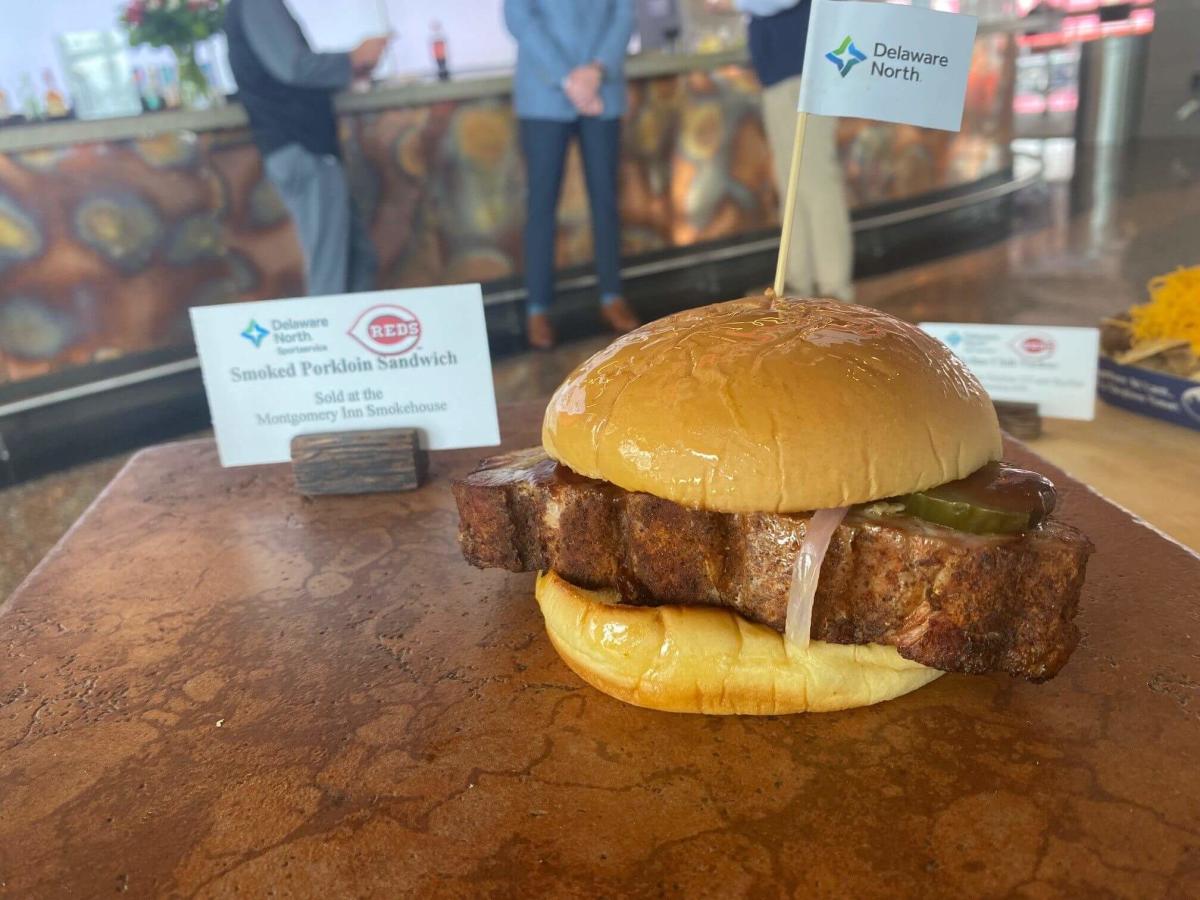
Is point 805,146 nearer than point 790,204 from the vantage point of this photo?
No

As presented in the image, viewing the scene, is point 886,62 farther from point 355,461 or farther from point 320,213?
point 320,213

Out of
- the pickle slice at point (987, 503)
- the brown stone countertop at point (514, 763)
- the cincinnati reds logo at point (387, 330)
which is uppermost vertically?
the cincinnati reds logo at point (387, 330)

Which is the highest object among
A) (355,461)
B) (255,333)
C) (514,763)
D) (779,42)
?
(779,42)

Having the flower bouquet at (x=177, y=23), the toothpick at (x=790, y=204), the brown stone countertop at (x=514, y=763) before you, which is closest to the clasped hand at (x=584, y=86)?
the flower bouquet at (x=177, y=23)

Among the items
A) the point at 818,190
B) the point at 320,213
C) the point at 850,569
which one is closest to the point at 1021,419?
the point at 850,569

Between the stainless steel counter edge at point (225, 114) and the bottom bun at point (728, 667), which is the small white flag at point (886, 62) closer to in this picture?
the bottom bun at point (728, 667)

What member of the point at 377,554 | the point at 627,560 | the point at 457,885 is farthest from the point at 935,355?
the point at 377,554

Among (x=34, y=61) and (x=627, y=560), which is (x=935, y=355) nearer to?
(x=627, y=560)
